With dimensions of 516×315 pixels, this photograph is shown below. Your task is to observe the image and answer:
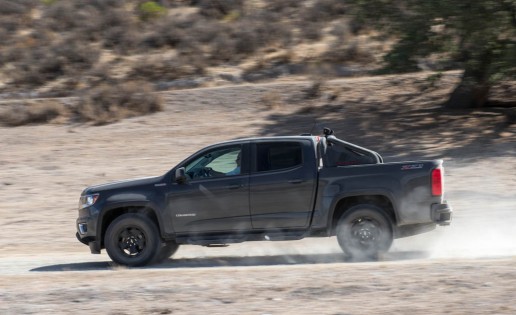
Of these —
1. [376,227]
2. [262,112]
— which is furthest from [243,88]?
[376,227]

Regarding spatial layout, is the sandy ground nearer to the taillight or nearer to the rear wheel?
the rear wheel

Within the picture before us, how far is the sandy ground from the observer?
28.3ft

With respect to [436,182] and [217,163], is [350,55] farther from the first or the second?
[436,182]

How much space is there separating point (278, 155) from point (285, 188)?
49 cm

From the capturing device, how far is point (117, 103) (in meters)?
26.2

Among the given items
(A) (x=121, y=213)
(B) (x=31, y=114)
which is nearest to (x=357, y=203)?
(A) (x=121, y=213)

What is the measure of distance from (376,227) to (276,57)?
67.5 ft

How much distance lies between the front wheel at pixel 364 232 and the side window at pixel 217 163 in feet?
5.35

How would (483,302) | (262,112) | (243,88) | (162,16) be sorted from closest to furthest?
(483,302) → (262,112) → (243,88) → (162,16)

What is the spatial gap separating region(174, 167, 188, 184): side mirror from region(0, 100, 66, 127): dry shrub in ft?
48.0

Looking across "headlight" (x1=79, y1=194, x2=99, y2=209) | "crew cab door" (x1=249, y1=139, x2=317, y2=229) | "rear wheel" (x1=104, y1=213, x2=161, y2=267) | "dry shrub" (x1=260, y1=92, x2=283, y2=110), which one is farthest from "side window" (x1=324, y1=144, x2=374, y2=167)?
"dry shrub" (x1=260, y1=92, x2=283, y2=110)

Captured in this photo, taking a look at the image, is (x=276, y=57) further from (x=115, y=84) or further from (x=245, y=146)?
(x=245, y=146)

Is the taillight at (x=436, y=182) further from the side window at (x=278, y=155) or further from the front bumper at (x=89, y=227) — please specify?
the front bumper at (x=89, y=227)

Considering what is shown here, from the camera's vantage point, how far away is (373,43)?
3219cm
